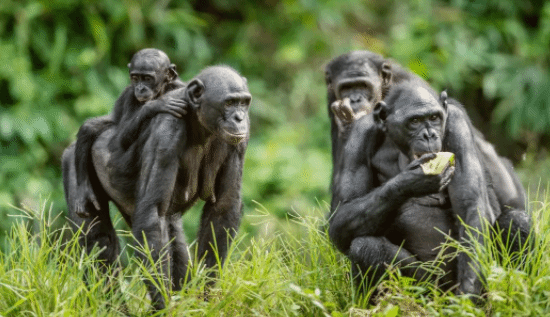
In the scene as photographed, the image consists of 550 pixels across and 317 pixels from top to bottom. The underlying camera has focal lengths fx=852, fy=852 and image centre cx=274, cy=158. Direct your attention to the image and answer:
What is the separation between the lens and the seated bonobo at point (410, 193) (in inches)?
180

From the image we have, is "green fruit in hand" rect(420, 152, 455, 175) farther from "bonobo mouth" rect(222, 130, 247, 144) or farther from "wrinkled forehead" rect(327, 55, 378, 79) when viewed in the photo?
"wrinkled forehead" rect(327, 55, 378, 79)

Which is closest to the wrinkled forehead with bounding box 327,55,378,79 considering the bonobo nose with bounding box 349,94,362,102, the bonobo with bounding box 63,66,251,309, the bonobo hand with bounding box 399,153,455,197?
the bonobo nose with bounding box 349,94,362,102

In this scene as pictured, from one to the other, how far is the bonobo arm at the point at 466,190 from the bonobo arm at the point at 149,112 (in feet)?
5.05

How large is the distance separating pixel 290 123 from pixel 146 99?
6195 millimetres

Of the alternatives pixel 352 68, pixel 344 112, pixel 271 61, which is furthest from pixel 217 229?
pixel 271 61

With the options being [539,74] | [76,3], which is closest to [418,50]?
[539,74]

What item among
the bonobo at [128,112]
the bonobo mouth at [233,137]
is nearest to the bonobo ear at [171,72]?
the bonobo at [128,112]

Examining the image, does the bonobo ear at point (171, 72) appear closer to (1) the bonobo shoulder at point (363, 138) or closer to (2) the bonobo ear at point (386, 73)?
(1) the bonobo shoulder at point (363, 138)

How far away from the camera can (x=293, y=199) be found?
10.2m

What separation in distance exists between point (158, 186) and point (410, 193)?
1.38m

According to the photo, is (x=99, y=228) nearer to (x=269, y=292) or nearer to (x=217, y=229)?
(x=217, y=229)

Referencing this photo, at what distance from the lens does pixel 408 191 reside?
4574 mm

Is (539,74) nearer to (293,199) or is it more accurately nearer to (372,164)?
(293,199)

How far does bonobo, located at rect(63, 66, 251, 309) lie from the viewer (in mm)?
4738
